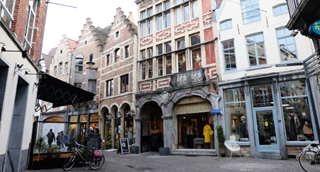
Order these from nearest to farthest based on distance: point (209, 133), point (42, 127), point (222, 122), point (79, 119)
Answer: point (42, 127) < point (222, 122) < point (209, 133) < point (79, 119)

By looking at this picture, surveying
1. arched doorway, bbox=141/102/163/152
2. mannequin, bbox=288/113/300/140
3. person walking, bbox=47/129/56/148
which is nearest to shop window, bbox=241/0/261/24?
mannequin, bbox=288/113/300/140

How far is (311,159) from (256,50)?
6748 mm

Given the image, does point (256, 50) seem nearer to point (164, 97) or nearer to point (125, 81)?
point (164, 97)

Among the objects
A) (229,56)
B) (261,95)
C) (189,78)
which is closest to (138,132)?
(189,78)

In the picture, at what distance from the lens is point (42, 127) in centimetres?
885

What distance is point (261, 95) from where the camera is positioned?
437 inches

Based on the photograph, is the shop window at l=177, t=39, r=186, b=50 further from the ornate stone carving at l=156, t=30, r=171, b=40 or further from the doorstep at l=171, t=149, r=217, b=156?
the doorstep at l=171, t=149, r=217, b=156

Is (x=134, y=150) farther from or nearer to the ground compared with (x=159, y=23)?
nearer to the ground

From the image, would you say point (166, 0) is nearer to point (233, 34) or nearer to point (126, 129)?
point (233, 34)

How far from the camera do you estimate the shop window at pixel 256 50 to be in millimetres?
11445

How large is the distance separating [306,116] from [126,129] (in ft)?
39.3

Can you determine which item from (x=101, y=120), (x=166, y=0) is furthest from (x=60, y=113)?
(x=166, y=0)

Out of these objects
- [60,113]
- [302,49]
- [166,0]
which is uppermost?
[166,0]

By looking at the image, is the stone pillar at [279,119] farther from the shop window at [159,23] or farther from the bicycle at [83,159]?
the shop window at [159,23]
